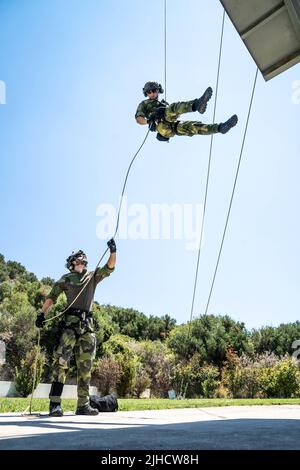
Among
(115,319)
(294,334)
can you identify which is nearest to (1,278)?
(115,319)

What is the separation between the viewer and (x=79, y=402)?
497cm

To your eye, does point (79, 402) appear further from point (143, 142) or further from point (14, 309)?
point (14, 309)

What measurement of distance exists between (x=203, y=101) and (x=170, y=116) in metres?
0.59

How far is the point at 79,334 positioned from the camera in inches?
205

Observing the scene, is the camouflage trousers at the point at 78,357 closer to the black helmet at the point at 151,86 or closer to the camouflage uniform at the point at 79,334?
the camouflage uniform at the point at 79,334

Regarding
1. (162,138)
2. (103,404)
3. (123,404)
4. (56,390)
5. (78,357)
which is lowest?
(123,404)

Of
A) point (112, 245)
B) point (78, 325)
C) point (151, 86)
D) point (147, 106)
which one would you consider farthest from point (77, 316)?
point (151, 86)

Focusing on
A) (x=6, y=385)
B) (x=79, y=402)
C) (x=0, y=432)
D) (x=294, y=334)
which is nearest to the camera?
(x=0, y=432)

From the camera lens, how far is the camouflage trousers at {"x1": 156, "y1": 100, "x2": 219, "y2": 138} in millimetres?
5471

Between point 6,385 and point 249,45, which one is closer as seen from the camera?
point 249,45

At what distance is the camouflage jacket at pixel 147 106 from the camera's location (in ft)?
19.5

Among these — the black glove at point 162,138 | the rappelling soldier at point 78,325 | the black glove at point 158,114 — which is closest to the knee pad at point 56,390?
the rappelling soldier at point 78,325

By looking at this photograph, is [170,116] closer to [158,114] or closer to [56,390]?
[158,114]

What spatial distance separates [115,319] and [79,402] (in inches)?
1693
